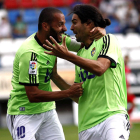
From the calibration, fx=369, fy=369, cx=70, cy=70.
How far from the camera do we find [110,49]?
12.6ft

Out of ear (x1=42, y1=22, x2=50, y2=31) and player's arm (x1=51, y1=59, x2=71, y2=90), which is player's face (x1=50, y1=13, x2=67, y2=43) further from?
player's arm (x1=51, y1=59, x2=71, y2=90)

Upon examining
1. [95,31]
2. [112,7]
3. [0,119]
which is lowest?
[0,119]

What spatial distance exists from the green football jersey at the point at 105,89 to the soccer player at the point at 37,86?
0.37 metres

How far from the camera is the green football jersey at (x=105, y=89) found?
153 inches

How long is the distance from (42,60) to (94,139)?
4.00 feet

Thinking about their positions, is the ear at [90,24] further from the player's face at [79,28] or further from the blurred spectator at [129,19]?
the blurred spectator at [129,19]

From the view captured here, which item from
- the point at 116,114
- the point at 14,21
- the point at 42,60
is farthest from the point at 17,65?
the point at 14,21

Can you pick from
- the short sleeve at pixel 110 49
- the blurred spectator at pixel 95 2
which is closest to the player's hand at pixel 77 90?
the short sleeve at pixel 110 49

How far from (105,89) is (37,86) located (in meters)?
0.95

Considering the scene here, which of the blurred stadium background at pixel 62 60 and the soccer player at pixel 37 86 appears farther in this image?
the blurred stadium background at pixel 62 60

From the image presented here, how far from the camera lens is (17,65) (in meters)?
4.73

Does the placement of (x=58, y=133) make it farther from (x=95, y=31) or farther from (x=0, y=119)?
(x=0, y=119)

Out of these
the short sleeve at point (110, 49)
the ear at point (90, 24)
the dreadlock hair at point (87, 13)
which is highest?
the dreadlock hair at point (87, 13)

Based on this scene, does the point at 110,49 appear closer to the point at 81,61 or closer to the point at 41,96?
the point at 81,61
